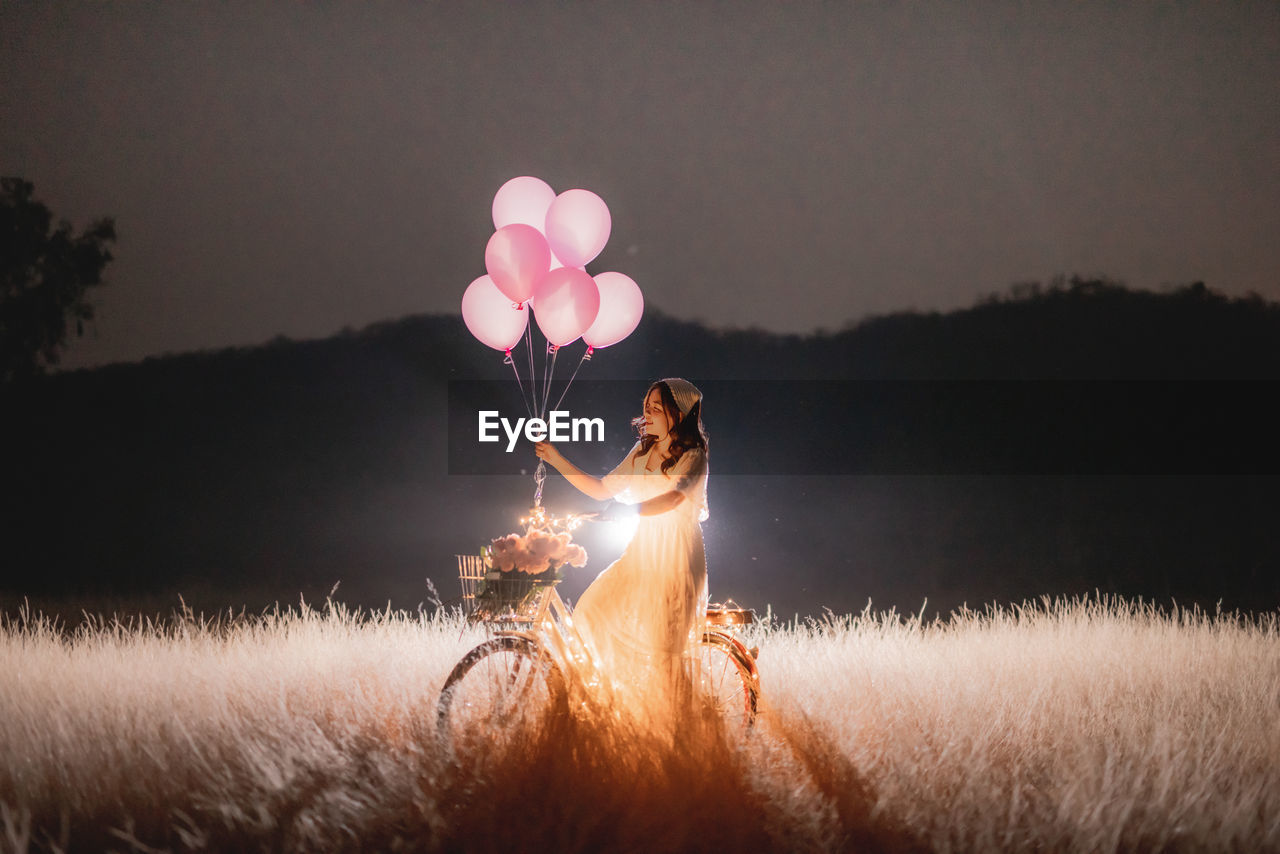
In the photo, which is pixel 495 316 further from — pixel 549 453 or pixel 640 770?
pixel 640 770

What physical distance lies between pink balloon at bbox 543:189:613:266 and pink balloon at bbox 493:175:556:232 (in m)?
0.17

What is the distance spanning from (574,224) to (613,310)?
0.50 m

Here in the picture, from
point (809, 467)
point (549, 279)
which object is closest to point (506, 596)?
point (549, 279)

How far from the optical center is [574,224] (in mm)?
4715

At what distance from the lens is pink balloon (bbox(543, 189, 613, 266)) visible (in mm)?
4703

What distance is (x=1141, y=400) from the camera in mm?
12969

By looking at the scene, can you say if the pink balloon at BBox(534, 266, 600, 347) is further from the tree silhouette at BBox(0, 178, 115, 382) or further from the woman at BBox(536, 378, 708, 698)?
the tree silhouette at BBox(0, 178, 115, 382)

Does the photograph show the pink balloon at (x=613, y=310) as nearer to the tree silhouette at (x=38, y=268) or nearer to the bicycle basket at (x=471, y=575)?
the bicycle basket at (x=471, y=575)

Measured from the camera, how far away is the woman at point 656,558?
12.3 feet

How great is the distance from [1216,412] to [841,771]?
38.2 ft

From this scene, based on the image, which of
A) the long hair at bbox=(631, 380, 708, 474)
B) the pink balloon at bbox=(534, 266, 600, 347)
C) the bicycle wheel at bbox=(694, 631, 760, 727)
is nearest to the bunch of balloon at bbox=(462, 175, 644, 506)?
the pink balloon at bbox=(534, 266, 600, 347)

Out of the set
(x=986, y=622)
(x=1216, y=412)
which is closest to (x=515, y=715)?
(x=986, y=622)

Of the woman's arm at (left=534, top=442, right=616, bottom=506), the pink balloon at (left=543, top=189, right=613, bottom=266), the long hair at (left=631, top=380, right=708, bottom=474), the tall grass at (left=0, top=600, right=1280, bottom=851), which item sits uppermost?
the pink balloon at (left=543, top=189, right=613, bottom=266)

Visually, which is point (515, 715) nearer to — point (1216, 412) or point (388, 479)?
point (388, 479)
